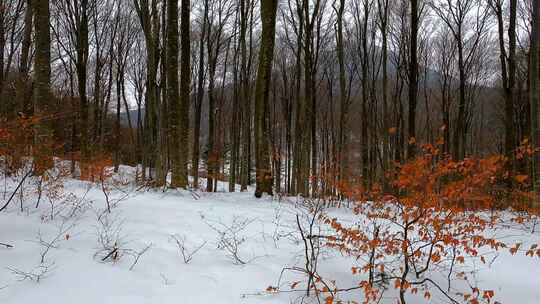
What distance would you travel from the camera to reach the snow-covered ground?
2.62 metres

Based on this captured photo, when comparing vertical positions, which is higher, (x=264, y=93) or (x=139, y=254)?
(x=264, y=93)

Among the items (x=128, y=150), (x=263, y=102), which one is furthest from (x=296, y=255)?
(x=128, y=150)

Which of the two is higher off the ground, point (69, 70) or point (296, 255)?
point (69, 70)

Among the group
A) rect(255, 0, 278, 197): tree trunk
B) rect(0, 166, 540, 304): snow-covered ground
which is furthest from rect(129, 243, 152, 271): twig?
rect(255, 0, 278, 197): tree trunk

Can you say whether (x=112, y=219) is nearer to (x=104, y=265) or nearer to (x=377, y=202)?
(x=104, y=265)

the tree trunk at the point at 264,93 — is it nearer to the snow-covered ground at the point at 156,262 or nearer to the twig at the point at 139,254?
the snow-covered ground at the point at 156,262

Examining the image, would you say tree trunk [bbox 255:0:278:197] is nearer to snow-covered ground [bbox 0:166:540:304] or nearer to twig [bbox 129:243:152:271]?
snow-covered ground [bbox 0:166:540:304]

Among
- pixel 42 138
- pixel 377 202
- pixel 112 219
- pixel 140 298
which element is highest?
pixel 42 138

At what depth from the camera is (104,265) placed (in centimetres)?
296

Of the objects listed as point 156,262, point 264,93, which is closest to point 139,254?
point 156,262

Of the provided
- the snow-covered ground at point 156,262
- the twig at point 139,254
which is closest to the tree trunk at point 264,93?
the snow-covered ground at point 156,262

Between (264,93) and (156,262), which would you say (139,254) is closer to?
(156,262)

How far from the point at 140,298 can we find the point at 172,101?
243 inches

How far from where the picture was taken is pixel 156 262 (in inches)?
125
